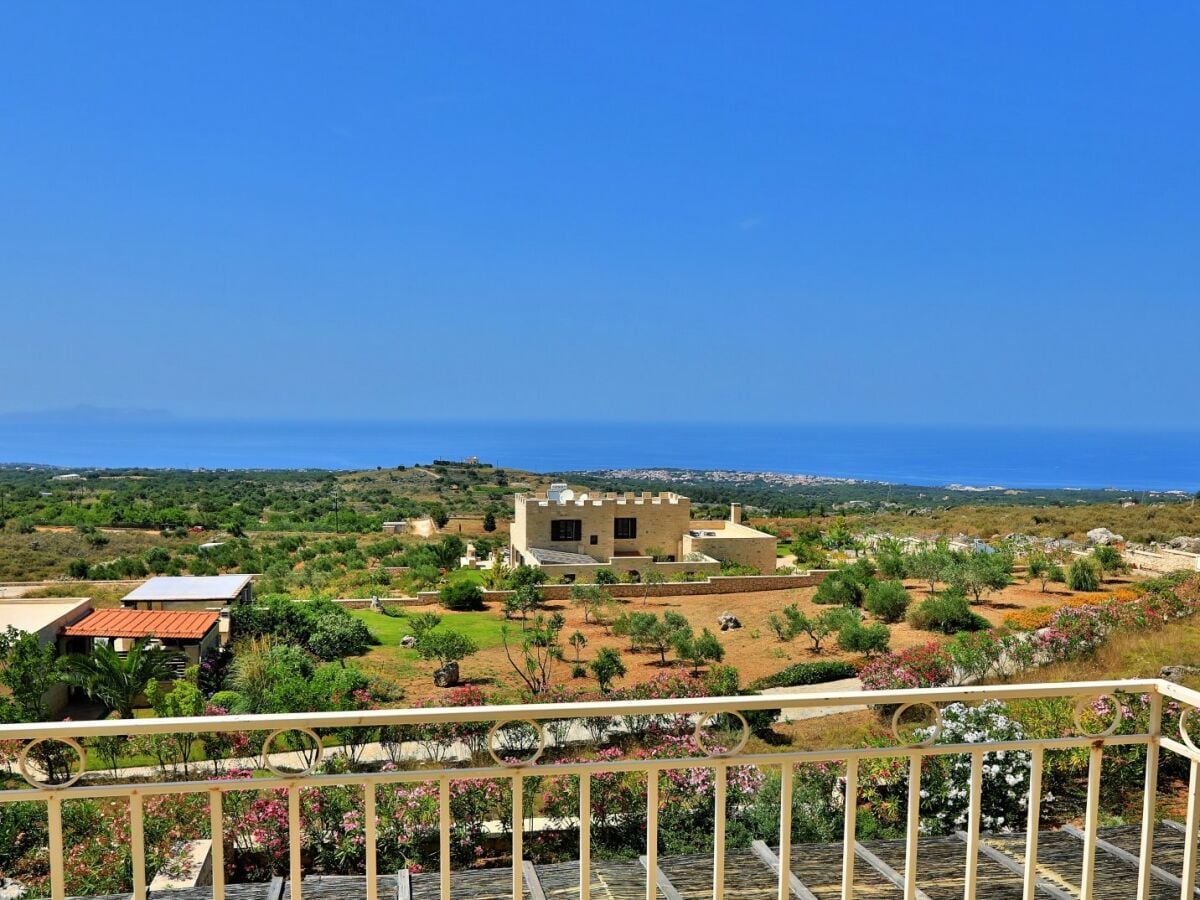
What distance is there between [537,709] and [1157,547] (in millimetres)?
29025

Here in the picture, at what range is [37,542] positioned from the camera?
30.9 meters

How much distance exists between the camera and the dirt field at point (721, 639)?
12930 millimetres

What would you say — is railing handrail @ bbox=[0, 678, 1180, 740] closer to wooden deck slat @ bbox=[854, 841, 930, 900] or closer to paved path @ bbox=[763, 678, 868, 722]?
wooden deck slat @ bbox=[854, 841, 930, 900]

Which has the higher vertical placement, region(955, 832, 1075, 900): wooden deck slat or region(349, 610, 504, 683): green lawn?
region(955, 832, 1075, 900): wooden deck slat

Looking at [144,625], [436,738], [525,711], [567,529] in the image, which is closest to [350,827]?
[436,738]

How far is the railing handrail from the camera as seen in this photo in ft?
5.50

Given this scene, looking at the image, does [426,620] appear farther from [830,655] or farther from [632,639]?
[830,655]

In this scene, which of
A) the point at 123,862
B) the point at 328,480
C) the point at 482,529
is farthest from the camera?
the point at 328,480

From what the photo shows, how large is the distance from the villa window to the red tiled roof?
40.2 ft

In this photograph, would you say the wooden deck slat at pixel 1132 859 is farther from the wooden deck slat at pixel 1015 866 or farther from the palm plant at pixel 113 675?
the palm plant at pixel 113 675

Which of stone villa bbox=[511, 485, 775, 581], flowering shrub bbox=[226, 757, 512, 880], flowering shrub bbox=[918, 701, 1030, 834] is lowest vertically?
stone villa bbox=[511, 485, 775, 581]

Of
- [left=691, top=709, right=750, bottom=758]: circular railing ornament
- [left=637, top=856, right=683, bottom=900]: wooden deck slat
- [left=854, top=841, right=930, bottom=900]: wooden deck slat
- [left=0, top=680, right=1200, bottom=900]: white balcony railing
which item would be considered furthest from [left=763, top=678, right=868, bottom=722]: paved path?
[left=691, top=709, right=750, bottom=758]: circular railing ornament

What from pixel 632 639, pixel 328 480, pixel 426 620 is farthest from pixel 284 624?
pixel 328 480

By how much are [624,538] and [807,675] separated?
13.8 metres
